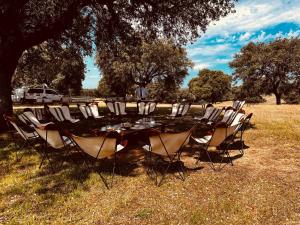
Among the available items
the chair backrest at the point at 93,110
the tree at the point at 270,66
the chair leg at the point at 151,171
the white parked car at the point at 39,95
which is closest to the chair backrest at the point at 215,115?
the chair leg at the point at 151,171

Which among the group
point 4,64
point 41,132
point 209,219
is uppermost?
point 4,64

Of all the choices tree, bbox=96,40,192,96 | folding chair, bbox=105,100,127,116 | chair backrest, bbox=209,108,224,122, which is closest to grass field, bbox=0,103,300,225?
chair backrest, bbox=209,108,224,122

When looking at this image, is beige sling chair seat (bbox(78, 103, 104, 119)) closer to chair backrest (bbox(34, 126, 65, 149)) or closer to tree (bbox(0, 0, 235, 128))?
tree (bbox(0, 0, 235, 128))

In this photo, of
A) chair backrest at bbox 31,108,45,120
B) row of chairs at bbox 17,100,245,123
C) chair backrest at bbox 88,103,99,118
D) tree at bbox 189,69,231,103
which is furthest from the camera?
tree at bbox 189,69,231,103

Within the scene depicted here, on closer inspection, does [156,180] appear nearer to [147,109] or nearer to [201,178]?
[201,178]

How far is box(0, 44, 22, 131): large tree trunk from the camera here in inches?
430

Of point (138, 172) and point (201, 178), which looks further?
point (138, 172)

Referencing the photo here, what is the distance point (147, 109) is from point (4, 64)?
25.0 ft

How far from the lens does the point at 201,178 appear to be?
19.8ft

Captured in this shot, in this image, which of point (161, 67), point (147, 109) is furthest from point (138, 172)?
point (161, 67)

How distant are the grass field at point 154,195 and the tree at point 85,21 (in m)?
5.71

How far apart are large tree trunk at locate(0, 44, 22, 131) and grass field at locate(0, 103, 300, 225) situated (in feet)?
14.8

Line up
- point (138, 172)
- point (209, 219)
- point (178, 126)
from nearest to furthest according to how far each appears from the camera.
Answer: point (209, 219) → point (138, 172) → point (178, 126)

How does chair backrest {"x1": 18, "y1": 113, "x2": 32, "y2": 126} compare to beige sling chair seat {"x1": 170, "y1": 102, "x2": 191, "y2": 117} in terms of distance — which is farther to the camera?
beige sling chair seat {"x1": 170, "y1": 102, "x2": 191, "y2": 117}
